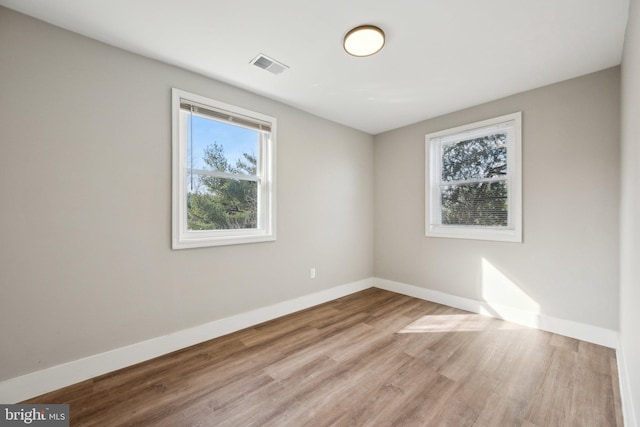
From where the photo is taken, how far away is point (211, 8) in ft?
5.57

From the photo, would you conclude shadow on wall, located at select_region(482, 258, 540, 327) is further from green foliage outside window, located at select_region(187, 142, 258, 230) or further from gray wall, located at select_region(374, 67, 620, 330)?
green foliage outside window, located at select_region(187, 142, 258, 230)

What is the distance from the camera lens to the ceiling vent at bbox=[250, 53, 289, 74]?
2.23 metres

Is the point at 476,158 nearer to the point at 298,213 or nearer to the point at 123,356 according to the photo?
the point at 298,213

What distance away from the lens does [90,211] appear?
193 centimetres

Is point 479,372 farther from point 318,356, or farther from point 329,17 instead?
point 329,17

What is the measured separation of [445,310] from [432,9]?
312 cm

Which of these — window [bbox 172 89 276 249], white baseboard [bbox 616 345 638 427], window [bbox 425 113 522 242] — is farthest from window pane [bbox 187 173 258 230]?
white baseboard [bbox 616 345 638 427]

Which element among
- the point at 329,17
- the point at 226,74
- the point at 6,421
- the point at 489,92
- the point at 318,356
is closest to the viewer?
the point at 6,421

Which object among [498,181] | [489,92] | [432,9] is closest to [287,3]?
[432,9]

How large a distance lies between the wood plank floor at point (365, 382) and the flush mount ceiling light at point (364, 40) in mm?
2554

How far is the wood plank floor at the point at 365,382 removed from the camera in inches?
61.7

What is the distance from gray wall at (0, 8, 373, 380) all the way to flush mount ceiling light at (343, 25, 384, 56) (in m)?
1.30

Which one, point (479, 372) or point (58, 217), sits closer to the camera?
point (58, 217)

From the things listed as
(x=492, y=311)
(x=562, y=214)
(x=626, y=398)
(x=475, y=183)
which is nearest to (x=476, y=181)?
(x=475, y=183)
